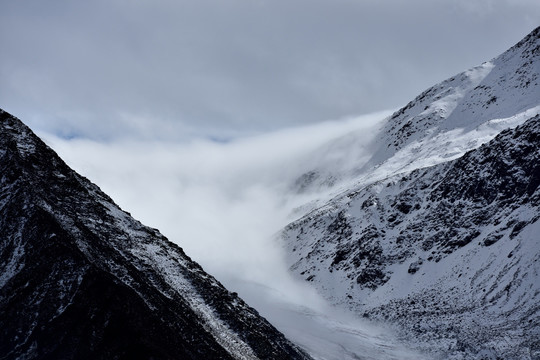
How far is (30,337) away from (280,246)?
10870 centimetres

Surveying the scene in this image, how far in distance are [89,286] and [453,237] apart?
68275mm

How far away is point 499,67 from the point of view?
161000 mm

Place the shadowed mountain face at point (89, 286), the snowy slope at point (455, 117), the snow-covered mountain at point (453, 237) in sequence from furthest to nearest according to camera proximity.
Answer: the snowy slope at point (455, 117), the snow-covered mountain at point (453, 237), the shadowed mountain face at point (89, 286)

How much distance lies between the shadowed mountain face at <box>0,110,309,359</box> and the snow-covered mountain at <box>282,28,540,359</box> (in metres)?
30.3

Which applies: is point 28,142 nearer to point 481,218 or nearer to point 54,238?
point 54,238

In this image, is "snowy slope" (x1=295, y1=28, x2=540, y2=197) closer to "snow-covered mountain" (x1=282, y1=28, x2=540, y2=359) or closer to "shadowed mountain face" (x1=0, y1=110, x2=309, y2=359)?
"snow-covered mountain" (x1=282, y1=28, x2=540, y2=359)

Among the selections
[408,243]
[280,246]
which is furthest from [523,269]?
[280,246]

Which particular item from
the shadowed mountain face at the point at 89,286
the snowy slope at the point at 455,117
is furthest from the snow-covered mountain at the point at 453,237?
the shadowed mountain face at the point at 89,286

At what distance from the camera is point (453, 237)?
3172 inches

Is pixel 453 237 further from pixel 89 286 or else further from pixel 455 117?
pixel 455 117

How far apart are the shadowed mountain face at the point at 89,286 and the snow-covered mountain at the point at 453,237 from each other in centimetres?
3032

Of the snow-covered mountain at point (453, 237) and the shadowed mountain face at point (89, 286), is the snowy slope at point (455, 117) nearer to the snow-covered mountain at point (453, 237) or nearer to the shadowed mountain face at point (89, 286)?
the snow-covered mountain at point (453, 237)

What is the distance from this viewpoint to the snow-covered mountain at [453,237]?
57344 millimetres

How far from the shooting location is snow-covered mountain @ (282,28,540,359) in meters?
57.3
